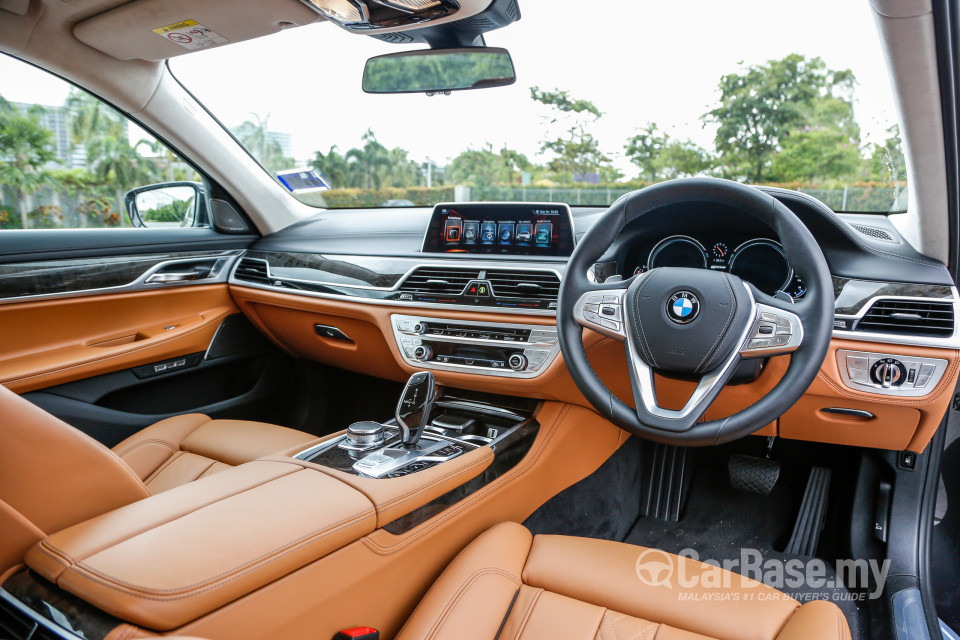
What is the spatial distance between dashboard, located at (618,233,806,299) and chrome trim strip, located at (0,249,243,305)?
1.86 metres

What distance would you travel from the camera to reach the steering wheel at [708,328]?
1.31 m

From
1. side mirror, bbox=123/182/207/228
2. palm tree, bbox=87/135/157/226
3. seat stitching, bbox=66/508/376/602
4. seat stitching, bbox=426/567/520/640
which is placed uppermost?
palm tree, bbox=87/135/157/226

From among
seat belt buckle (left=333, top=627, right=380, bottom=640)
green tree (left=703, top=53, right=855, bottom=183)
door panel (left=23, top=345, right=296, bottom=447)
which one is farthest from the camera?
green tree (left=703, top=53, right=855, bottom=183)

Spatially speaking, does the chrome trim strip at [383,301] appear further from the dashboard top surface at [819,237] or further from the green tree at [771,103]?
the green tree at [771,103]

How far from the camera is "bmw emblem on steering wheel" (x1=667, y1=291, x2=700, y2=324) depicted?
4.47ft

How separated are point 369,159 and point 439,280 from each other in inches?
63.4

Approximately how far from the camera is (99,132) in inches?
94.1

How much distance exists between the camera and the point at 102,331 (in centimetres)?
239

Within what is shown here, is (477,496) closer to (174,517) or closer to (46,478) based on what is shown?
(174,517)

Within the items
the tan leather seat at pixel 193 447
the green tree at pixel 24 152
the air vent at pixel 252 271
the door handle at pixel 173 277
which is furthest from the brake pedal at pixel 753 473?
the green tree at pixel 24 152

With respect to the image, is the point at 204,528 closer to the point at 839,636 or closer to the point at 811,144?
the point at 839,636

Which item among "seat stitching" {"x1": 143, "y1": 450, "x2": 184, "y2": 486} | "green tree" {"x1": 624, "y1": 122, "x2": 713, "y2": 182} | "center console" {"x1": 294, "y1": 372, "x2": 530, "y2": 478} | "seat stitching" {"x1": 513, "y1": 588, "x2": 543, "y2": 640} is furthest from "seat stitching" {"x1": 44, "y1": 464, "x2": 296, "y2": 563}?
"green tree" {"x1": 624, "y1": 122, "x2": 713, "y2": 182}

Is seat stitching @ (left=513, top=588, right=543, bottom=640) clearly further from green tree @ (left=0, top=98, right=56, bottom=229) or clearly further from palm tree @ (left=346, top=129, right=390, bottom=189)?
palm tree @ (left=346, top=129, right=390, bottom=189)

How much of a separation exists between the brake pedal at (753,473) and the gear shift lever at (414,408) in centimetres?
124
